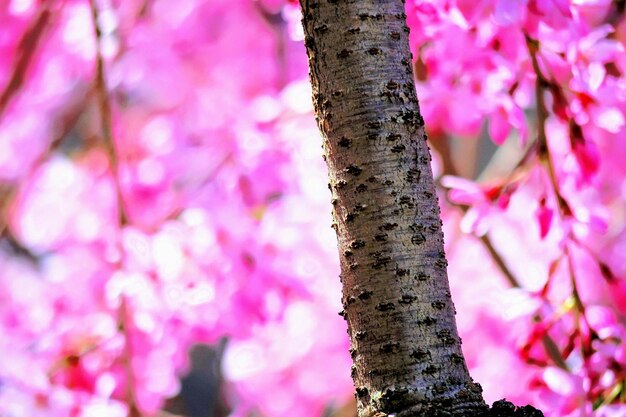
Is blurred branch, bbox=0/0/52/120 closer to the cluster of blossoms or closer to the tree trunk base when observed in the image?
the cluster of blossoms

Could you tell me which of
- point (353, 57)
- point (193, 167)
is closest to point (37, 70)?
point (193, 167)

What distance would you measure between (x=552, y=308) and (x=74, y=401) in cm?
109

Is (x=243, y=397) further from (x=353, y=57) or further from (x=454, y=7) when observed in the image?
(x=353, y=57)

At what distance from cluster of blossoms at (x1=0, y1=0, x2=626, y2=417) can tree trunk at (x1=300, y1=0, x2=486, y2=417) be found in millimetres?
453

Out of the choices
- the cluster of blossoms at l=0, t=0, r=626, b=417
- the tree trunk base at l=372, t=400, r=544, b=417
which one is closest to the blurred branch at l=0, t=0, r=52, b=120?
the cluster of blossoms at l=0, t=0, r=626, b=417

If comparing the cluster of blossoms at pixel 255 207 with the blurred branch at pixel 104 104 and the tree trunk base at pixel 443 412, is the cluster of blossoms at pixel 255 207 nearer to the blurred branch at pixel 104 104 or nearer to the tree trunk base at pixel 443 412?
the blurred branch at pixel 104 104

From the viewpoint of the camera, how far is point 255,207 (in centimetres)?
239

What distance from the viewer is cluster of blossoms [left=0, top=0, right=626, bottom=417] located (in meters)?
1.39

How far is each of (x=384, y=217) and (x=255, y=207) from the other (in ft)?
5.26

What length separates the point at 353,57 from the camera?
2.66 feet

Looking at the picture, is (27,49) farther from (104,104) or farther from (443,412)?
(443,412)

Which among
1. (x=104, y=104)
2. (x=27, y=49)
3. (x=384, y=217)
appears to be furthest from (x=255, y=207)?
(x=384, y=217)

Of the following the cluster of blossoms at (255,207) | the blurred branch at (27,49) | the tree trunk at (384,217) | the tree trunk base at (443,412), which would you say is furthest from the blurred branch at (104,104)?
the tree trunk base at (443,412)

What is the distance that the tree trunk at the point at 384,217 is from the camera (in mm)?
784
